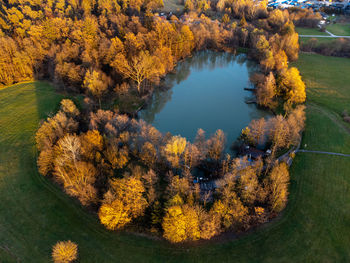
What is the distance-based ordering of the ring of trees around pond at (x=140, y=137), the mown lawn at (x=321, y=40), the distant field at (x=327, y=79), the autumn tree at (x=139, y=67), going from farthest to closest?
the mown lawn at (x=321, y=40) < the autumn tree at (x=139, y=67) < the distant field at (x=327, y=79) < the ring of trees around pond at (x=140, y=137)

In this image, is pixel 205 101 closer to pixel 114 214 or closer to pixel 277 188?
pixel 277 188

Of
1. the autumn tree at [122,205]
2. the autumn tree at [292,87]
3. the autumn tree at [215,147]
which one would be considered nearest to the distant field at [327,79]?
the autumn tree at [292,87]

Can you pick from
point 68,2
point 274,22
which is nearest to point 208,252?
point 274,22

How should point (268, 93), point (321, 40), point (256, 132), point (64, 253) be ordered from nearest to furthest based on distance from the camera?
point (64, 253) → point (256, 132) → point (268, 93) → point (321, 40)

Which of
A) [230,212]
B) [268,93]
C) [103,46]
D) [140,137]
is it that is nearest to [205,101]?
[268,93]

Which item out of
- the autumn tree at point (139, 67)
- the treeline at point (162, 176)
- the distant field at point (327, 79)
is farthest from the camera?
the autumn tree at point (139, 67)

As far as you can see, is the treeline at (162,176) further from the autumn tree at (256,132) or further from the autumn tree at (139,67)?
the autumn tree at (139,67)

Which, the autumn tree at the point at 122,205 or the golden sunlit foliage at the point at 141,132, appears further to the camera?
the golden sunlit foliage at the point at 141,132
